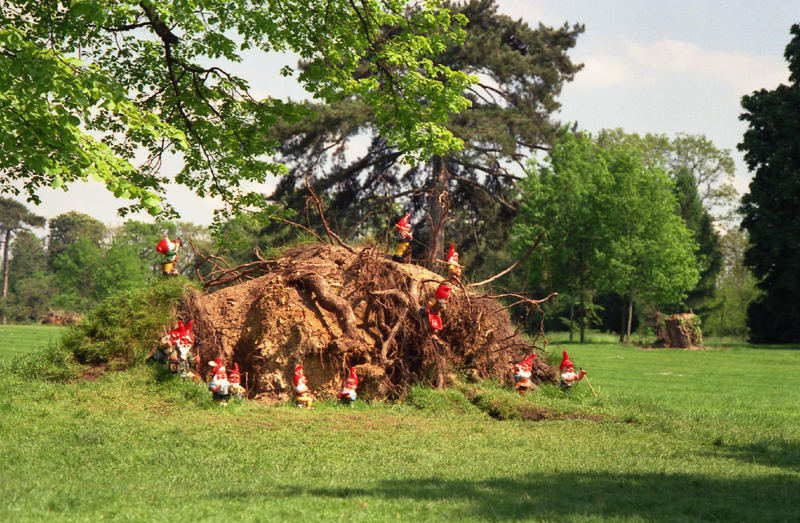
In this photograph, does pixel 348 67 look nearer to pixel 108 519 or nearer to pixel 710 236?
pixel 108 519

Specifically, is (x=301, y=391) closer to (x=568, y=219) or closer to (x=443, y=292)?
(x=443, y=292)

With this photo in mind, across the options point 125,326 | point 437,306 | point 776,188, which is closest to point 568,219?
point 776,188

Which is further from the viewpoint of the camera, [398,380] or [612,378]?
[612,378]

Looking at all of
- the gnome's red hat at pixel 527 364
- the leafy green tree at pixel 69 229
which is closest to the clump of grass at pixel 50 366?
the gnome's red hat at pixel 527 364

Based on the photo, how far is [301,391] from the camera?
11688 mm

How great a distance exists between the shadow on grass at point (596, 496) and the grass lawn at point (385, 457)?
21mm

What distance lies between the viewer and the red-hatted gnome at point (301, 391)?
1170cm

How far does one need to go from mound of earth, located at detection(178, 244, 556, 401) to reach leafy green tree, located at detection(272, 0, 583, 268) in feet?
47.8

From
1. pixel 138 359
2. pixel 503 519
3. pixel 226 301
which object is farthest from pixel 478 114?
pixel 503 519

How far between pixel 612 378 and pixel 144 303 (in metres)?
13.7

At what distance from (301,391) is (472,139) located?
61.7ft

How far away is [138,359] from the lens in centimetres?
1236

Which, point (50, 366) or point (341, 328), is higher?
point (341, 328)

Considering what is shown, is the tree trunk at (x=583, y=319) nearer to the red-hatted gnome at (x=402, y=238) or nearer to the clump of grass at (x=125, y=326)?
the red-hatted gnome at (x=402, y=238)
